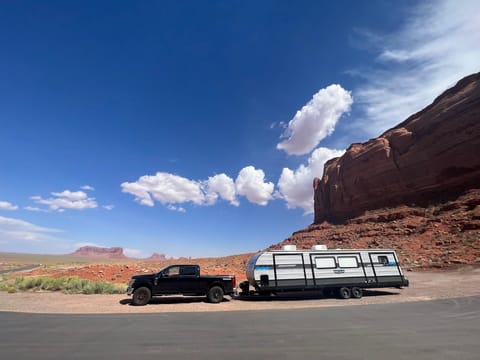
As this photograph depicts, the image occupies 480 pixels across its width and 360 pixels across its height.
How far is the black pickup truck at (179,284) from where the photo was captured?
13461 millimetres

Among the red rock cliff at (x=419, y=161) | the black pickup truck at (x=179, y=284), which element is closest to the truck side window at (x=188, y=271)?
the black pickup truck at (x=179, y=284)

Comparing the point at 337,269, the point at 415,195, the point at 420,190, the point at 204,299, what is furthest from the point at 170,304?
the point at 420,190

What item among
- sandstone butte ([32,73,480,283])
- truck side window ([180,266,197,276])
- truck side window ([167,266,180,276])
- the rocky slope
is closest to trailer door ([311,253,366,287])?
truck side window ([180,266,197,276])

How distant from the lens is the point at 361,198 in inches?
2616

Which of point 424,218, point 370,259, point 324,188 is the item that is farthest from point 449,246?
point 324,188

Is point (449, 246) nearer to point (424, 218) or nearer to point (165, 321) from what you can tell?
point (424, 218)

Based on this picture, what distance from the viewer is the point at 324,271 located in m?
15.9

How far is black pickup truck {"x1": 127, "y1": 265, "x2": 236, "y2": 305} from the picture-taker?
13461mm

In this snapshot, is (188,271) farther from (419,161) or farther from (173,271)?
(419,161)

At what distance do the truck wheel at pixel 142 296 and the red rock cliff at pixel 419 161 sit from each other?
186 feet

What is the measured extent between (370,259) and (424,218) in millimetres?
38419

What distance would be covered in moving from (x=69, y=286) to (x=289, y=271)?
628 inches

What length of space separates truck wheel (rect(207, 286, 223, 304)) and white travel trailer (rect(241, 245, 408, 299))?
7.15 feet

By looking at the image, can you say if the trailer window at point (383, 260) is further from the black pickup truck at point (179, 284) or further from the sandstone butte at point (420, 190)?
the sandstone butte at point (420, 190)
